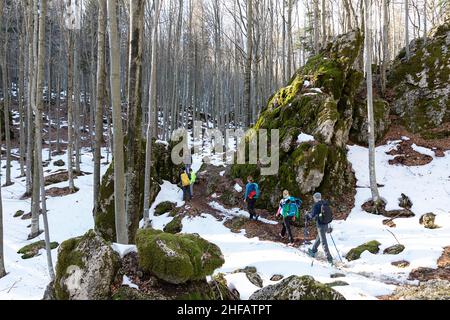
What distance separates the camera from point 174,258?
3836mm

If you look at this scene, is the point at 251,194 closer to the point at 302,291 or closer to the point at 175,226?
the point at 175,226

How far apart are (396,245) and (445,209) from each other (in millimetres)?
3031

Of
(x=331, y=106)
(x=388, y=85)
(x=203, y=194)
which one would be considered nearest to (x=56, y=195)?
(x=203, y=194)

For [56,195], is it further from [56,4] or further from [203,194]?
[56,4]

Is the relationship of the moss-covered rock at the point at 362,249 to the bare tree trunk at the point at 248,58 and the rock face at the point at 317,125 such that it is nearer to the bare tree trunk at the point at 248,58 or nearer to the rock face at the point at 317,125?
the rock face at the point at 317,125

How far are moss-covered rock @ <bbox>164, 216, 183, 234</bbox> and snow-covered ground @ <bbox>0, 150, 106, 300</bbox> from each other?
317 cm

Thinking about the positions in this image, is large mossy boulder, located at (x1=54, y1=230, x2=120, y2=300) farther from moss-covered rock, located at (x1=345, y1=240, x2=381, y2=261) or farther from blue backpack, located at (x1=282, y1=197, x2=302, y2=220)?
moss-covered rock, located at (x1=345, y1=240, x2=381, y2=261)

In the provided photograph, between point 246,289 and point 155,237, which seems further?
point 246,289

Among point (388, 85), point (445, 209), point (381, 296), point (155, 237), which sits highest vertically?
point (388, 85)

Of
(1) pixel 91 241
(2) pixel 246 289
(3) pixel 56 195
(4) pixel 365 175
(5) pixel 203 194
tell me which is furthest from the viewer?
(3) pixel 56 195

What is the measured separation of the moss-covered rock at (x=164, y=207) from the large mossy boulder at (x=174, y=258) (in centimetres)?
803

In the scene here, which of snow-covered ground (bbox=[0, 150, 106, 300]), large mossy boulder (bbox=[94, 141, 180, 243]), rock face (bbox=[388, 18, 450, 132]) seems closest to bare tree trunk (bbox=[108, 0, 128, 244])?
large mossy boulder (bbox=[94, 141, 180, 243])

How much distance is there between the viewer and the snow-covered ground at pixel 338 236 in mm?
6945
